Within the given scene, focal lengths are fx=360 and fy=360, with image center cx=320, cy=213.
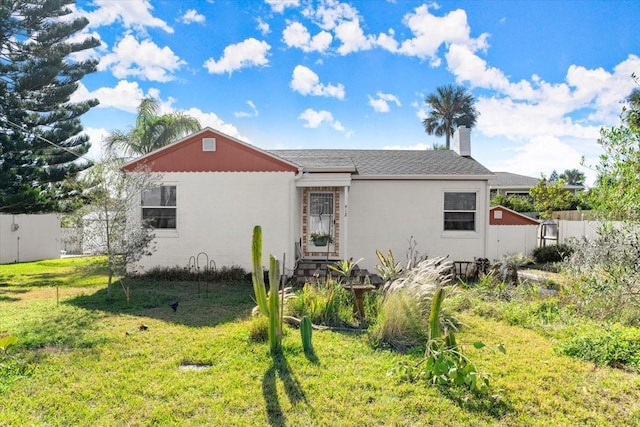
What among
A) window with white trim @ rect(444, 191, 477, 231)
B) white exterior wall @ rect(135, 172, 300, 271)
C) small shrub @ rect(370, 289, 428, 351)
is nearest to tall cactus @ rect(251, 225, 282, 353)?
small shrub @ rect(370, 289, 428, 351)

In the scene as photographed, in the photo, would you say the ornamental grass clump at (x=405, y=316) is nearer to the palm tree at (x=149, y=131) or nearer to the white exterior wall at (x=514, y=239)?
the white exterior wall at (x=514, y=239)

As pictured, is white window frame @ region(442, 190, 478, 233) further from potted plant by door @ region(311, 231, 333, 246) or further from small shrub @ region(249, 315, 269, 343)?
small shrub @ region(249, 315, 269, 343)

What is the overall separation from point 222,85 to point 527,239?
16.2m

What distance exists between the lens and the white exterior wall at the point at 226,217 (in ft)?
Answer: 35.7

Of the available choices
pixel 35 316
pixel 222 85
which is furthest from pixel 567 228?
pixel 35 316

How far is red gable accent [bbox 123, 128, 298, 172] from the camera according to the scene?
1086cm

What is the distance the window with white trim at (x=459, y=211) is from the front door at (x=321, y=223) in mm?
3712

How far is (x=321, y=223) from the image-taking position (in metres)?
12.3

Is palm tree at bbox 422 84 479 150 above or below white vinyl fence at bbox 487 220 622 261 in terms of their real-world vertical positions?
above

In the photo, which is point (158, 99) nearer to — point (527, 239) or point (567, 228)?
point (527, 239)

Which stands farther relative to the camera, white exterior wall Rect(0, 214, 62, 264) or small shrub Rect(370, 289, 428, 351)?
white exterior wall Rect(0, 214, 62, 264)

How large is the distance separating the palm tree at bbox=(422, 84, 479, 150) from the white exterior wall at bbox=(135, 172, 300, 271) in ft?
88.0

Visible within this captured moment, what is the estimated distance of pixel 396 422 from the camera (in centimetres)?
347

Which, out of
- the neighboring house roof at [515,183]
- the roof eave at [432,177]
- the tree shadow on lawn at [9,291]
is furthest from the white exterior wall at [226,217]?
the neighboring house roof at [515,183]
